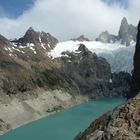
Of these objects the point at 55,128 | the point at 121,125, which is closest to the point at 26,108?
the point at 55,128

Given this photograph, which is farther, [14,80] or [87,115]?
[14,80]

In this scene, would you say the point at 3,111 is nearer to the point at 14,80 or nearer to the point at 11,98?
the point at 11,98

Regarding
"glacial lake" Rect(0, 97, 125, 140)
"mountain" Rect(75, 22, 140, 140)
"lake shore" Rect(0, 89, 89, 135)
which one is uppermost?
"mountain" Rect(75, 22, 140, 140)

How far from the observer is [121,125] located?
679 inches

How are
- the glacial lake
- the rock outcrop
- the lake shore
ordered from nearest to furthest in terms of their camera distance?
the rock outcrop
the glacial lake
the lake shore

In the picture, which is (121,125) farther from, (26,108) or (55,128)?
(26,108)

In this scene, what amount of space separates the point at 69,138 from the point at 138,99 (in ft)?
298

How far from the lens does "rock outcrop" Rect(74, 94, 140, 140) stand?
54.9 ft

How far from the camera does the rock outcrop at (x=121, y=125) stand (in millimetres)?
16734

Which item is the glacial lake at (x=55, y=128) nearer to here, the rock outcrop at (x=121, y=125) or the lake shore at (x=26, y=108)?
the lake shore at (x=26, y=108)

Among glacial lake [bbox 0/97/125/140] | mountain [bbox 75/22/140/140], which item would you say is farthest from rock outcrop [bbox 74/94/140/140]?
glacial lake [bbox 0/97/125/140]

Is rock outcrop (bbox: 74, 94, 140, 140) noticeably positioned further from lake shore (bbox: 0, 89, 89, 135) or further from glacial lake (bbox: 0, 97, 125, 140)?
lake shore (bbox: 0, 89, 89, 135)

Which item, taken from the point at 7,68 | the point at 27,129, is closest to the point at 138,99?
the point at 27,129

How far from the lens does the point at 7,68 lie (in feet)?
646
